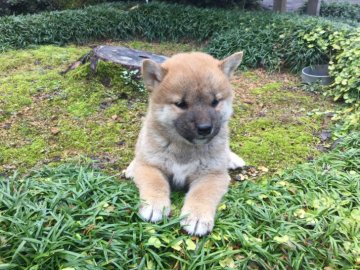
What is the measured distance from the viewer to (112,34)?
10820mm

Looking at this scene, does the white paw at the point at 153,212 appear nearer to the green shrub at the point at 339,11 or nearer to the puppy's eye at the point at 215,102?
the puppy's eye at the point at 215,102

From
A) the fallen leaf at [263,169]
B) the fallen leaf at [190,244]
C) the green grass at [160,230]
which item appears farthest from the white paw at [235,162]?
the fallen leaf at [190,244]

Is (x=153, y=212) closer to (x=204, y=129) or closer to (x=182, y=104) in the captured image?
(x=204, y=129)

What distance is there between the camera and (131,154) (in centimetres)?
534

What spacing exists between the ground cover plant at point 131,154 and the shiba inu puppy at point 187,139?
14 cm

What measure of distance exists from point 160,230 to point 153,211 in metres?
0.18

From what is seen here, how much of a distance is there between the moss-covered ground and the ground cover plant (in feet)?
0.08

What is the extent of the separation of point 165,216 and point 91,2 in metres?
10.4

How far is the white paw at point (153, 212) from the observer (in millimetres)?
3475

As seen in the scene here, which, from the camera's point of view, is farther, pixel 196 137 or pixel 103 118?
pixel 103 118

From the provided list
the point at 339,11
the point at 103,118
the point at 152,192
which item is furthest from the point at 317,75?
the point at 339,11

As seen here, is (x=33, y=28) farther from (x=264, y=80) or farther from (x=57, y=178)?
(x=57, y=178)

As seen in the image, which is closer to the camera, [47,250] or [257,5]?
[47,250]

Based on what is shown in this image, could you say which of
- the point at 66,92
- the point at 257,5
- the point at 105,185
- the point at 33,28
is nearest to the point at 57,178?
the point at 105,185
